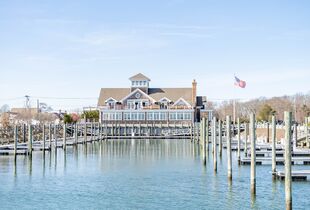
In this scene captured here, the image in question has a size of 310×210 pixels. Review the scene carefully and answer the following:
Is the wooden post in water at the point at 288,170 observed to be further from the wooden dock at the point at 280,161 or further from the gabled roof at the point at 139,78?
the gabled roof at the point at 139,78

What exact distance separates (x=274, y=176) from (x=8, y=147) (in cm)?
3035

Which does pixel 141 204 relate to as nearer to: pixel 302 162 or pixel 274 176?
pixel 274 176

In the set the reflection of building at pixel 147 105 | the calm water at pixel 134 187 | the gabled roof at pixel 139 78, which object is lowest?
the calm water at pixel 134 187

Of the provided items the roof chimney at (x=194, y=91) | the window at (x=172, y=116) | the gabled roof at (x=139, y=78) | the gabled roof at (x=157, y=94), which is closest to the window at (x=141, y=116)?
the gabled roof at (x=157, y=94)

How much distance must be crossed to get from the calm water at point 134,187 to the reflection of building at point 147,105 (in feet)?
183

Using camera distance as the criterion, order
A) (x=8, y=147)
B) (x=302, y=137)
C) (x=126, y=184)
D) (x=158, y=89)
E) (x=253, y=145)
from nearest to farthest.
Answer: (x=253, y=145) < (x=126, y=184) < (x=8, y=147) < (x=302, y=137) < (x=158, y=89)

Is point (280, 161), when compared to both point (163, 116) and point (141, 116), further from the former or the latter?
point (141, 116)

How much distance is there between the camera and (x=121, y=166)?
40344 millimetres

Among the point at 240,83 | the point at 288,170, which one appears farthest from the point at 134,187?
the point at 240,83

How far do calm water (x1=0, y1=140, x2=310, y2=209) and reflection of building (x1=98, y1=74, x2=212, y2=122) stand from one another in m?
55.7

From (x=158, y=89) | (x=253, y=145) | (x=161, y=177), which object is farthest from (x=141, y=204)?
(x=158, y=89)

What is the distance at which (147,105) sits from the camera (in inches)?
3903

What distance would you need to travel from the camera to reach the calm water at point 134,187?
936 inches

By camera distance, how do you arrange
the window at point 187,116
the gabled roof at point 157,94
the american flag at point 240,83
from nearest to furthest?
the american flag at point 240,83, the window at point 187,116, the gabled roof at point 157,94
